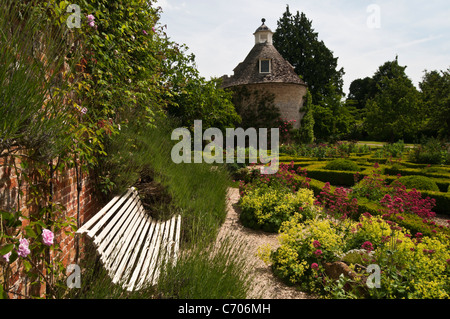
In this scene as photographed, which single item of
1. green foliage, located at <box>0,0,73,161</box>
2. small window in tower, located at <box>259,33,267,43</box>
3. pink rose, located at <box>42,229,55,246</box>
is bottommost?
pink rose, located at <box>42,229,55,246</box>

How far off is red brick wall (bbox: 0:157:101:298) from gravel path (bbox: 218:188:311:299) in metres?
1.53

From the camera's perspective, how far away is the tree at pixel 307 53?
28938 millimetres

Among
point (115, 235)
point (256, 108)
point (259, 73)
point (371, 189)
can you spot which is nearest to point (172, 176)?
point (115, 235)

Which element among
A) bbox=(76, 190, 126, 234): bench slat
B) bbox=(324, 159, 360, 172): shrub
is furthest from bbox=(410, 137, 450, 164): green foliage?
bbox=(76, 190, 126, 234): bench slat

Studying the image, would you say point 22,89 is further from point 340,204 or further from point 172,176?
point 340,204

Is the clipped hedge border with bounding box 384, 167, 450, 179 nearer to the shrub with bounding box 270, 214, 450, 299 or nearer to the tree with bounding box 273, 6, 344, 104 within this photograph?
the shrub with bounding box 270, 214, 450, 299

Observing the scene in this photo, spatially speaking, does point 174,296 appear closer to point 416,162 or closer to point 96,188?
point 96,188

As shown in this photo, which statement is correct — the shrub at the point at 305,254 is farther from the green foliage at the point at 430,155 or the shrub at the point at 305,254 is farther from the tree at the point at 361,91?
the tree at the point at 361,91

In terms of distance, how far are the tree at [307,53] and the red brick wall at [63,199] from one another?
28.2m

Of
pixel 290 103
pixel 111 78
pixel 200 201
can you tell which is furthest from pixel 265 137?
pixel 111 78

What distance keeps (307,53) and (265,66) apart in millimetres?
12027

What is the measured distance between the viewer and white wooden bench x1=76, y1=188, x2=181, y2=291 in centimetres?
241

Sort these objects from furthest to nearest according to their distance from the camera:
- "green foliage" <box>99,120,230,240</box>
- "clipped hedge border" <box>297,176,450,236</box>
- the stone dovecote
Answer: the stone dovecote < "clipped hedge border" <box>297,176,450,236</box> < "green foliage" <box>99,120,230,240</box>

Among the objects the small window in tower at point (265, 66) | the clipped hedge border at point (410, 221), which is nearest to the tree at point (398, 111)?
the small window in tower at point (265, 66)
